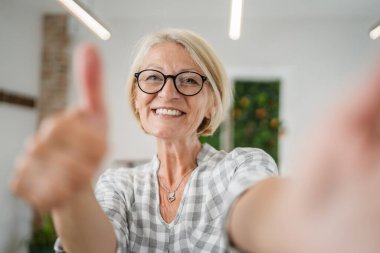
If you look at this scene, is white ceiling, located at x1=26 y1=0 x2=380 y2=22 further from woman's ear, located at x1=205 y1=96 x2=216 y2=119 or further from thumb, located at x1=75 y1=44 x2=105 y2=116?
thumb, located at x1=75 y1=44 x2=105 y2=116

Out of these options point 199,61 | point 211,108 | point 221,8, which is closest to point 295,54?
point 221,8

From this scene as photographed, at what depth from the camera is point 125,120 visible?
202 inches

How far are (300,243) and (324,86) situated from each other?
4.80 m

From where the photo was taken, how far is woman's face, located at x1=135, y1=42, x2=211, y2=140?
1.04 meters

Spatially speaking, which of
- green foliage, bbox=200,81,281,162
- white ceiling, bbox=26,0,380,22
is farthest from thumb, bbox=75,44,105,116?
green foliage, bbox=200,81,281,162

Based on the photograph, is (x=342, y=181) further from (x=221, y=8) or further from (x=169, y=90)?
(x=221, y=8)

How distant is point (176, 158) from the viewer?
3.76ft

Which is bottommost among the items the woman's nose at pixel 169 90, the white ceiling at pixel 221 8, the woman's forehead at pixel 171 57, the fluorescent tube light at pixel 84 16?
the woman's nose at pixel 169 90

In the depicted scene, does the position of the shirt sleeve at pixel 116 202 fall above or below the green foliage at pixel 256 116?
below

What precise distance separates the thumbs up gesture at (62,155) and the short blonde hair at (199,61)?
2.16 feet

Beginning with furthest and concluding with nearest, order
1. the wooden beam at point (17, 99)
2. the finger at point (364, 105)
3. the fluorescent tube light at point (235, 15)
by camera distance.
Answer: the wooden beam at point (17, 99) < the fluorescent tube light at point (235, 15) < the finger at point (364, 105)

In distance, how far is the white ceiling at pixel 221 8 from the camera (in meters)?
4.42

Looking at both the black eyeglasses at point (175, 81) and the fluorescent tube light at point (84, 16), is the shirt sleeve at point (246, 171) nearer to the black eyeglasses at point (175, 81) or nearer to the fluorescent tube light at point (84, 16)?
the black eyeglasses at point (175, 81)

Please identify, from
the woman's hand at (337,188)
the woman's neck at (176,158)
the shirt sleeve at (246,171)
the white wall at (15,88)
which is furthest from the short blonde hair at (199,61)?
the white wall at (15,88)
